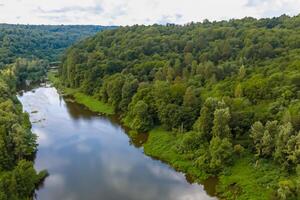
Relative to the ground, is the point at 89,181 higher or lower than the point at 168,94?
lower

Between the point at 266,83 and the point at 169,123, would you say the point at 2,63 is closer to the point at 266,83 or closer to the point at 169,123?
the point at 169,123

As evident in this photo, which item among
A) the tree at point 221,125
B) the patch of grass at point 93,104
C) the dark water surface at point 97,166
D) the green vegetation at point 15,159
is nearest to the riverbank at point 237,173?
the dark water surface at point 97,166

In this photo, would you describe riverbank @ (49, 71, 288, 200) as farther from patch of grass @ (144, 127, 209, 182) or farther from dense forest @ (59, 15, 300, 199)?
dense forest @ (59, 15, 300, 199)

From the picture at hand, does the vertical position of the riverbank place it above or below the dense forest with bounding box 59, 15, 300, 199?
below

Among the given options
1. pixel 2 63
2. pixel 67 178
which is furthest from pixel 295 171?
pixel 2 63

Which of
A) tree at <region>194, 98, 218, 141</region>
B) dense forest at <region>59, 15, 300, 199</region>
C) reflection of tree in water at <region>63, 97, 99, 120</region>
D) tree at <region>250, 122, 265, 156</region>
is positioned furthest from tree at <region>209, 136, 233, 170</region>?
reflection of tree in water at <region>63, 97, 99, 120</region>

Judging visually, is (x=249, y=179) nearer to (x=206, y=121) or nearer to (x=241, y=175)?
(x=241, y=175)
